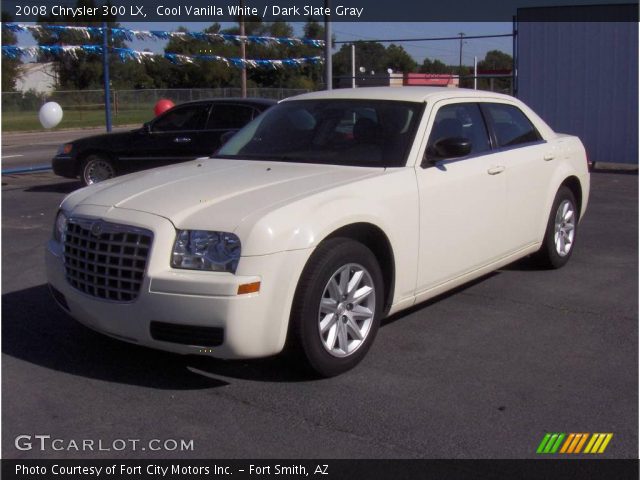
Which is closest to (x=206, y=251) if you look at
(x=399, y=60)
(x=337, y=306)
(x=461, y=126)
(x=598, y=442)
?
(x=337, y=306)

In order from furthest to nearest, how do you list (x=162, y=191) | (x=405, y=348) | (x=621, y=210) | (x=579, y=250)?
(x=621, y=210) → (x=579, y=250) → (x=405, y=348) → (x=162, y=191)

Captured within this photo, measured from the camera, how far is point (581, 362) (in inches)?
197

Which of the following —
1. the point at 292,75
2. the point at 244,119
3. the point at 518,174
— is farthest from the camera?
the point at 292,75

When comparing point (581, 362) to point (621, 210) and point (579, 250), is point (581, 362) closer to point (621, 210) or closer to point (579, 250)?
point (579, 250)

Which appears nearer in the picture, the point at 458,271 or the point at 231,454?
the point at 231,454

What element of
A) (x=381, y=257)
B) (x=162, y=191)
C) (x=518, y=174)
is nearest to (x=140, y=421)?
(x=162, y=191)

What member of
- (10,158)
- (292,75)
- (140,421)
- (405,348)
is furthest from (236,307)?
(292,75)

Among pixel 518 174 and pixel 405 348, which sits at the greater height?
pixel 518 174

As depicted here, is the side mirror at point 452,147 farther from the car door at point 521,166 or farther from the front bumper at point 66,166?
the front bumper at point 66,166

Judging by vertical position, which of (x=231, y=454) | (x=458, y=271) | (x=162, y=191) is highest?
(x=162, y=191)

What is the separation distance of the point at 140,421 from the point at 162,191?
142 centimetres

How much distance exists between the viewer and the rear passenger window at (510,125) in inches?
255

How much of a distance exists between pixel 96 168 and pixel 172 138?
58.5 inches

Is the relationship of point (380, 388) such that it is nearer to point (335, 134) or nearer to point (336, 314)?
point (336, 314)
